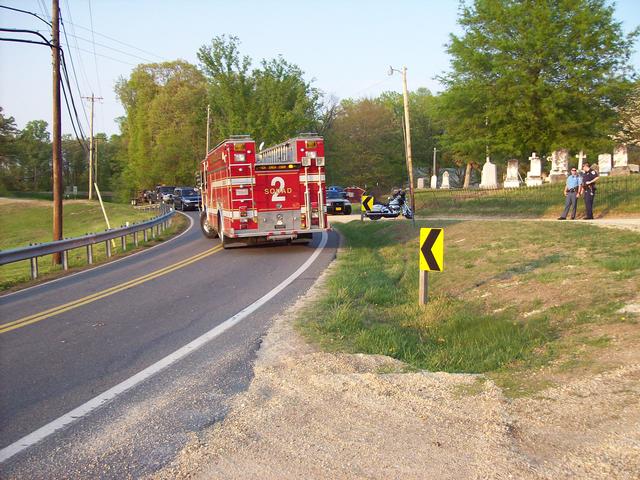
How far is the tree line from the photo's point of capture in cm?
3155

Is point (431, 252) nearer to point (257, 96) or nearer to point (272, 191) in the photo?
point (272, 191)

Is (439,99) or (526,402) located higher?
(439,99)

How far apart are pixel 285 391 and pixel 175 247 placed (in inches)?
657

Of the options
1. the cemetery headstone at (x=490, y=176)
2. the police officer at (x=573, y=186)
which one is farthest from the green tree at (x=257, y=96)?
the police officer at (x=573, y=186)

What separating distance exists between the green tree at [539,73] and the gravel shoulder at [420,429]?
28.7 metres

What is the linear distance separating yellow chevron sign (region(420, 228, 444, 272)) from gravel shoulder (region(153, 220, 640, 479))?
3326 millimetres

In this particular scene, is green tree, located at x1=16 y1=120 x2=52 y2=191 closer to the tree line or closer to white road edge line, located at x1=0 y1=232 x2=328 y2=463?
the tree line

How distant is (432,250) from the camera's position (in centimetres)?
898

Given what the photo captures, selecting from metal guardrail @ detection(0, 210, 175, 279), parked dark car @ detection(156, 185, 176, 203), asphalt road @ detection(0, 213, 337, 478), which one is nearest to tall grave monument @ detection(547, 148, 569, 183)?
metal guardrail @ detection(0, 210, 175, 279)

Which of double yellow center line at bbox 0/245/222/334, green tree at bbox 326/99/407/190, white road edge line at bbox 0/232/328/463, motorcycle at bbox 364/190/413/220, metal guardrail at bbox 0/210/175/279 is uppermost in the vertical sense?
green tree at bbox 326/99/407/190

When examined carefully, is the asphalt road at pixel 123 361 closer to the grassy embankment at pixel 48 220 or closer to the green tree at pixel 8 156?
the grassy embankment at pixel 48 220

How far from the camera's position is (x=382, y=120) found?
251 feet

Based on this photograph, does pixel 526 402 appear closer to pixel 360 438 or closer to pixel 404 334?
pixel 360 438

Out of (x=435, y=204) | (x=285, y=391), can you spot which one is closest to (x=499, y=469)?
(x=285, y=391)
